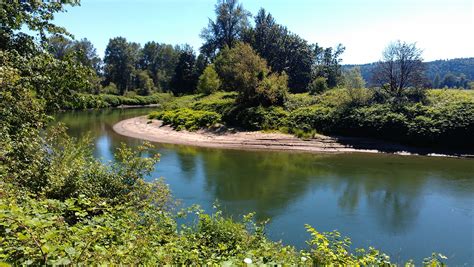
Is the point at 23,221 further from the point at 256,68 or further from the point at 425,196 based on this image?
the point at 256,68

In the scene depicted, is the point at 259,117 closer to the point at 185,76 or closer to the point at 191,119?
the point at 191,119

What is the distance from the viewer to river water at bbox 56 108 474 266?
12320 millimetres

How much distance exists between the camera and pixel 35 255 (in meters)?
3.81

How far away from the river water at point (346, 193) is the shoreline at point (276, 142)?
1473mm

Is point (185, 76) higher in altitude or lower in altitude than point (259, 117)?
higher

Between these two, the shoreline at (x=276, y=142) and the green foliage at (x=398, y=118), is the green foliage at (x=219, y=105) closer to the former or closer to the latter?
the shoreline at (x=276, y=142)

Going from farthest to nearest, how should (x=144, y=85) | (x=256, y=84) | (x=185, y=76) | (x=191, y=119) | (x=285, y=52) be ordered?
(x=144, y=85), (x=185, y=76), (x=285, y=52), (x=191, y=119), (x=256, y=84)

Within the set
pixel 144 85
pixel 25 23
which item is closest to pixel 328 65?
pixel 144 85

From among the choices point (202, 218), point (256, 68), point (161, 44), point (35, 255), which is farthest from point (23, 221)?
point (161, 44)

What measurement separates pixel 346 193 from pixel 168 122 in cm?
2533

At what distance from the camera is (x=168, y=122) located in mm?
39594

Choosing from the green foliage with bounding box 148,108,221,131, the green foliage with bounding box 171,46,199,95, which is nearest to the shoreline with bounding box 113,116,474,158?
the green foliage with bounding box 148,108,221,131

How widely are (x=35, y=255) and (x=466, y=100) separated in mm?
31466

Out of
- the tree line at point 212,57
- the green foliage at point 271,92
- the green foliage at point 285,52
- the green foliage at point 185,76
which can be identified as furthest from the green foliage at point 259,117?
the green foliage at point 185,76
